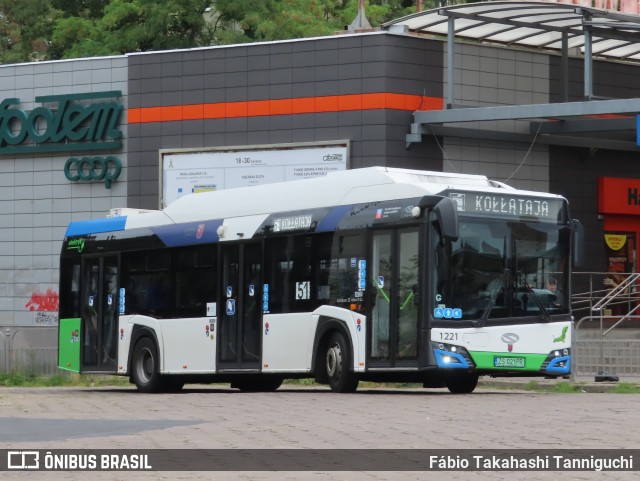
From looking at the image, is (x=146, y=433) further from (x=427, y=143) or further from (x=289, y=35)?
(x=289, y=35)

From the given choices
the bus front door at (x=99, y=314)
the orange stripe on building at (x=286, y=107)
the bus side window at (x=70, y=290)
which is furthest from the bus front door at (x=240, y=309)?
the orange stripe on building at (x=286, y=107)

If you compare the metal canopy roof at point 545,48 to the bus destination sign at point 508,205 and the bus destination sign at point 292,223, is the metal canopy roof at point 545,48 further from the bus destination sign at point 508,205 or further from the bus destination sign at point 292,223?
the bus destination sign at point 292,223

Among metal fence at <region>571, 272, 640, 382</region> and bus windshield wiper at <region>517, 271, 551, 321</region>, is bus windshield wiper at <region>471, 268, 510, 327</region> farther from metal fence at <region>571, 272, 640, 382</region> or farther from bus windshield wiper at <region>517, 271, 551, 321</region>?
metal fence at <region>571, 272, 640, 382</region>

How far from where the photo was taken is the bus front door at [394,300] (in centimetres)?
2128

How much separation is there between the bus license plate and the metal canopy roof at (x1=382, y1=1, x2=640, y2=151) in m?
9.18

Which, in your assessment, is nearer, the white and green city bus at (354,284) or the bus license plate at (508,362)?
the white and green city bus at (354,284)

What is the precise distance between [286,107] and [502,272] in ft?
43.5

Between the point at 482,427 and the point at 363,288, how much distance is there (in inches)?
273

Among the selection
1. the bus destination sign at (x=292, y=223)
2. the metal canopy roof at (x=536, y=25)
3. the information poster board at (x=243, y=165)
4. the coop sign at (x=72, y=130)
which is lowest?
the bus destination sign at (x=292, y=223)

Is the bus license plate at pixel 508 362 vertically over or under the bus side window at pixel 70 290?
under

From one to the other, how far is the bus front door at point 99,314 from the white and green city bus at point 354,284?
1.63ft

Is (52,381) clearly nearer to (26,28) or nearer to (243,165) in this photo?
(243,165)

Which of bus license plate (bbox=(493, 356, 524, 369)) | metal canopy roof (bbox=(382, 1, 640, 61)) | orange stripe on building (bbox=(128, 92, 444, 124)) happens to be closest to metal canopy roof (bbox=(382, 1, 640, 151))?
metal canopy roof (bbox=(382, 1, 640, 61))

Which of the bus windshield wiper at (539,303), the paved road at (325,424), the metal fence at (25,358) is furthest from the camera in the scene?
the metal fence at (25,358)
